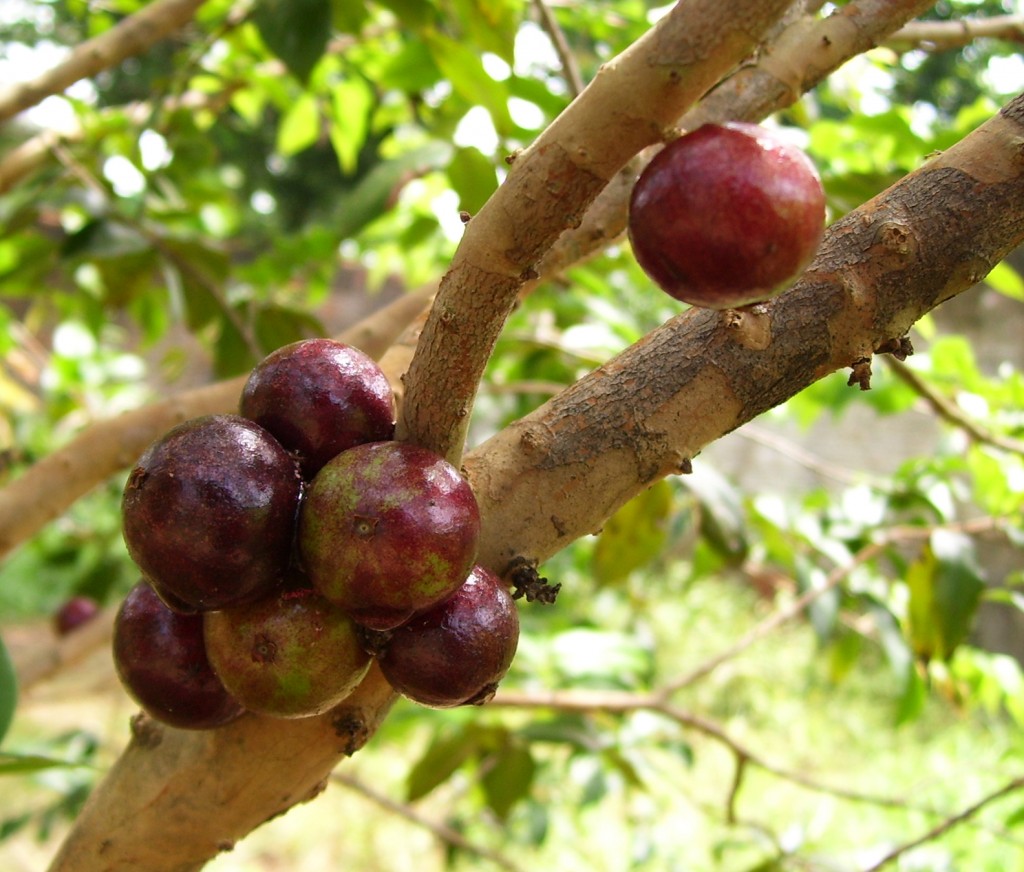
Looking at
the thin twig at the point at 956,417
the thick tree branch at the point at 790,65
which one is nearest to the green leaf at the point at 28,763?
the thick tree branch at the point at 790,65

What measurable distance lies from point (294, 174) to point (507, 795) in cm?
551

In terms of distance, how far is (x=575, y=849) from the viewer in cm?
275

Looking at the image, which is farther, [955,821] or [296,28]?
[296,28]

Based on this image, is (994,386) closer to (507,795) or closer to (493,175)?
(493,175)

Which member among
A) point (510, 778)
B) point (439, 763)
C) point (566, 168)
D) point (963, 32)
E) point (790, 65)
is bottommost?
point (510, 778)

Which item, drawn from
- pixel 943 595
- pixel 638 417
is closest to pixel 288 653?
pixel 638 417

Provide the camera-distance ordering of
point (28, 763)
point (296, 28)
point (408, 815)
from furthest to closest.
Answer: point (408, 815) → point (296, 28) → point (28, 763)

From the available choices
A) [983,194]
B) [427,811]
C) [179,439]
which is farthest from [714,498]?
[427,811]

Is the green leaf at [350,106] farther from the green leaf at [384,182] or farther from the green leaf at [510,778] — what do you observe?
the green leaf at [510,778]

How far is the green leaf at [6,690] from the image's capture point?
789 mm

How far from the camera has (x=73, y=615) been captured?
76.9 inches

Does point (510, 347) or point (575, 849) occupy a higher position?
point (510, 347)

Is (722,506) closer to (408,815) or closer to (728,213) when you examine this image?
(408,815)

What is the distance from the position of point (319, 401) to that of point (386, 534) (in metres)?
0.12
